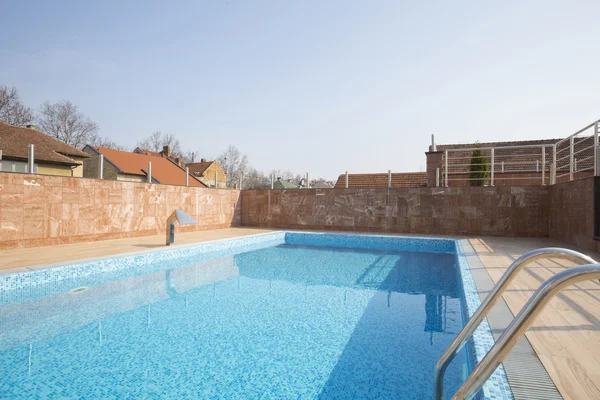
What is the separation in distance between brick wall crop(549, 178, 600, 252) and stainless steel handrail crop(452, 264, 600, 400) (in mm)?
6225

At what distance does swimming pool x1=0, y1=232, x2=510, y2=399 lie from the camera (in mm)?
2664

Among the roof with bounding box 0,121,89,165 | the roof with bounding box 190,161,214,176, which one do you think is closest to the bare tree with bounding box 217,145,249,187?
the roof with bounding box 190,161,214,176

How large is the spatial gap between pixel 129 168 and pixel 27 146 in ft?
21.4

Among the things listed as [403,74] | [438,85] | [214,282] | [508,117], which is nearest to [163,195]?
[214,282]

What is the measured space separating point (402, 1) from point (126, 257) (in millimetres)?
9241

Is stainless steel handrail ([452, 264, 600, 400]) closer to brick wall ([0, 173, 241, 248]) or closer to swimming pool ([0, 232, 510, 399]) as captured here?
swimming pool ([0, 232, 510, 399])

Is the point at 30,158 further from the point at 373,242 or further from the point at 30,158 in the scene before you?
the point at 373,242

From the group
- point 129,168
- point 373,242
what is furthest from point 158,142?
point 373,242

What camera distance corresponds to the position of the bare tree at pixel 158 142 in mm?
43219

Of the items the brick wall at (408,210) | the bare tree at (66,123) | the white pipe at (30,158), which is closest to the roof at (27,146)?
the bare tree at (66,123)

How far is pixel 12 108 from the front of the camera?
959 inches

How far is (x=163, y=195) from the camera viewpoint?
1069 centimetres

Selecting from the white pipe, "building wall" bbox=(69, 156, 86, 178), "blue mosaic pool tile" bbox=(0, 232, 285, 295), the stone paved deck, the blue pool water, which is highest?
"building wall" bbox=(69, 156, 86, 178)

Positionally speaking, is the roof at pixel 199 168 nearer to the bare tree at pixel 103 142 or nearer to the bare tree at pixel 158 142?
the bare tree at pixel 158 142
